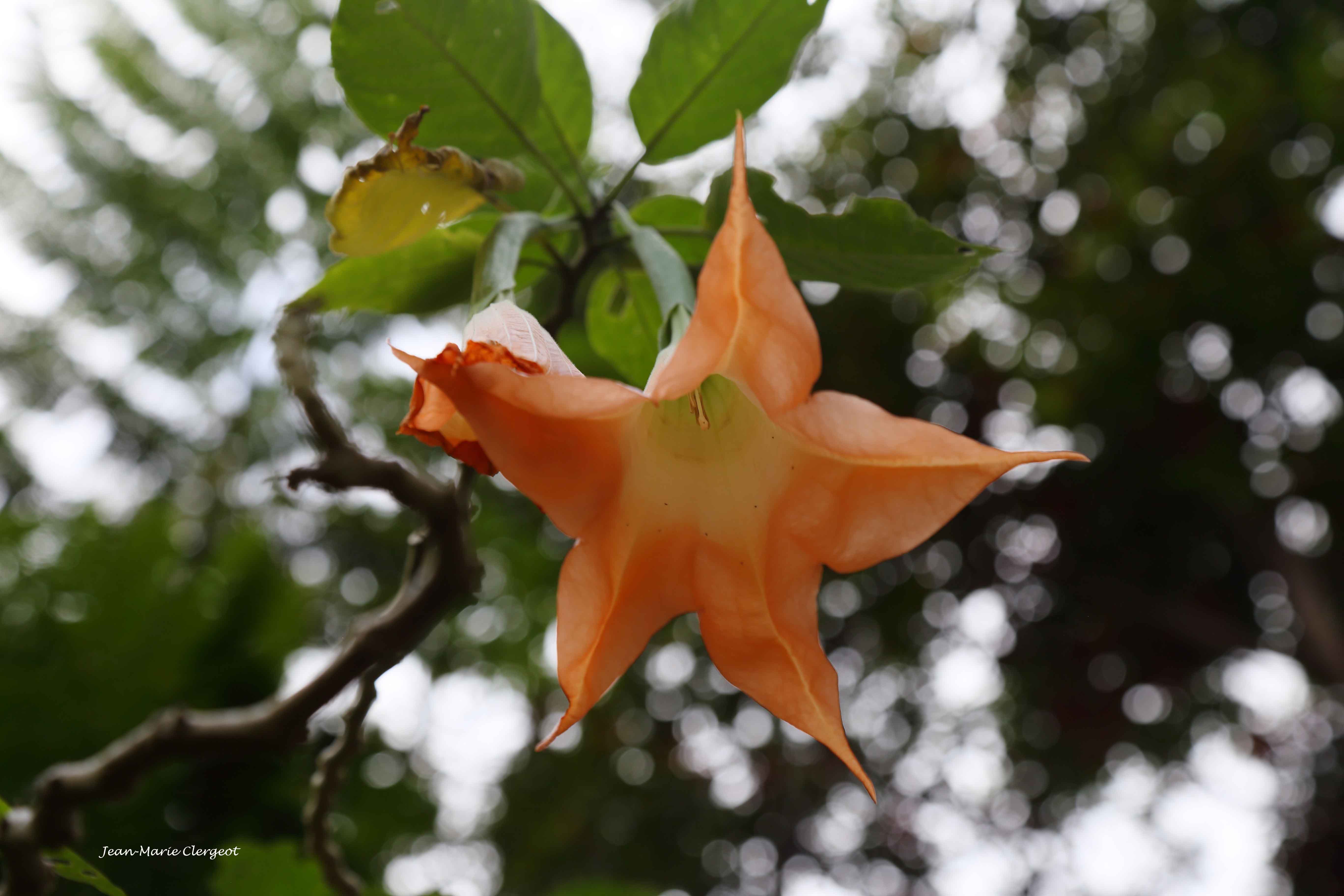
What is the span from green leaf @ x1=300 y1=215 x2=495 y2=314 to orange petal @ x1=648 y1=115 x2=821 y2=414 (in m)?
0.26

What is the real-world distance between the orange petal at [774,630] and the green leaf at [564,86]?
368 millimetres

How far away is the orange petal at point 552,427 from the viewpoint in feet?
1.15

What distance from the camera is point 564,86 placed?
2.17ft

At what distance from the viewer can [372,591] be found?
9.94ft

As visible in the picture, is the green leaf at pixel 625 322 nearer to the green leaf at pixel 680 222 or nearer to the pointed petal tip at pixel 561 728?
the green leaf at pixel 680 222

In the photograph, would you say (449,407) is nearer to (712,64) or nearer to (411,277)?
(411,277)

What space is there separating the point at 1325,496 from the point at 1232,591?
1.29ft

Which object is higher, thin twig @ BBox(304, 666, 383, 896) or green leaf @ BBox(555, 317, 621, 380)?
green leaf @ BBox(555, 317, 621, 380)

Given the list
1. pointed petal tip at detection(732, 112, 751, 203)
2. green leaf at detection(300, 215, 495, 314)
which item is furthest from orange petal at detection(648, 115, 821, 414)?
green leaf at detection(300, 215, 495, 314)

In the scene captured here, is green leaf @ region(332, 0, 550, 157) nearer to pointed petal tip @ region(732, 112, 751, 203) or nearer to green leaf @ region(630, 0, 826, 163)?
green leaf @ region(630, 0, 826, 163)

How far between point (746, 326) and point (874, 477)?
0.31 feet

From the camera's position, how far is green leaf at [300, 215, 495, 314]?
1.91ft

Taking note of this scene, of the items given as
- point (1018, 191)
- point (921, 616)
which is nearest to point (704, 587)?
point (921, 616)
